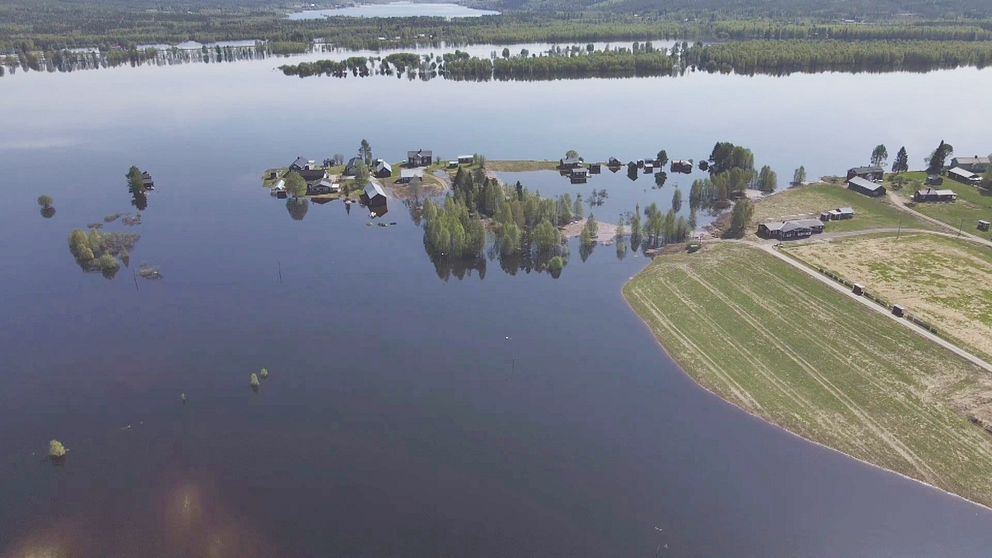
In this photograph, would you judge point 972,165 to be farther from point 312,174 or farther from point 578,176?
point 312,174

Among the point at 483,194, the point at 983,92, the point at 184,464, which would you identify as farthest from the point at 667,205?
the point at 983,92

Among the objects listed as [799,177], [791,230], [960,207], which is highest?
[799,177]

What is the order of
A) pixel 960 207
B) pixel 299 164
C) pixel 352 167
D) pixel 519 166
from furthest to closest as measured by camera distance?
1. pixel 519 166
2. pixel 352 167
3. pixel 299 164
4. pixel 960 207

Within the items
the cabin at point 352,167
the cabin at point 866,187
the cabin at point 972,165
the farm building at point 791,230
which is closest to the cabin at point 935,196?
the cabin at point 866,187

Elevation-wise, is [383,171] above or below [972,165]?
above

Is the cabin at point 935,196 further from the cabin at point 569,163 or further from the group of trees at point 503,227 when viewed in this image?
the cabin at point 569,163

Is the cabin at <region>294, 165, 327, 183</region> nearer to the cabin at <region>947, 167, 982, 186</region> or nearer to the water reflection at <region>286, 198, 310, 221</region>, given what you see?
the water reflection at <region>286, 198, 310, 221</region>

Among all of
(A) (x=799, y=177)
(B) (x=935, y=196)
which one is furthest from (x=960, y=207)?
(A) (x=799, y=177)
